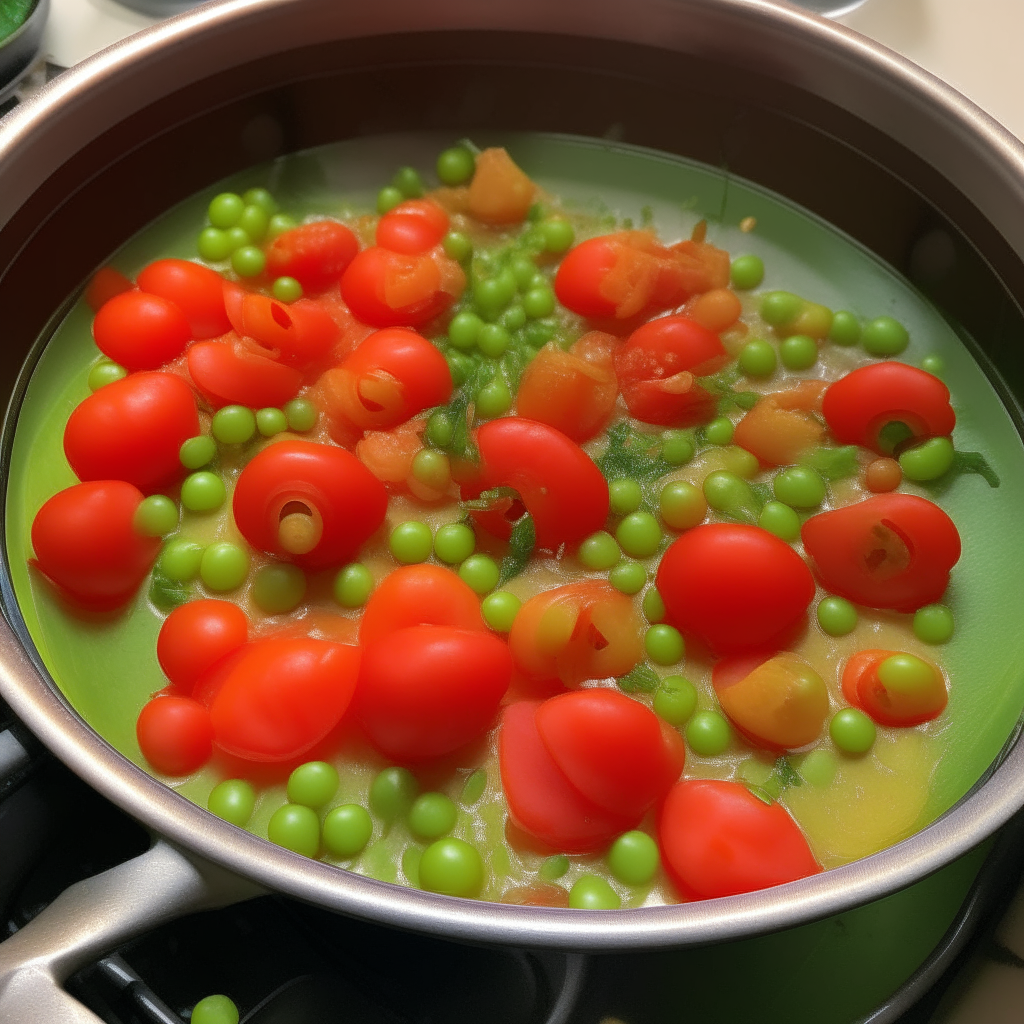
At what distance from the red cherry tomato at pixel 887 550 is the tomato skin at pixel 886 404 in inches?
3.5

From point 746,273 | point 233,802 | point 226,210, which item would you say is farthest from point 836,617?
point 226,210

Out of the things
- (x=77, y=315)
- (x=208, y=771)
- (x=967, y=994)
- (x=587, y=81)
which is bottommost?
(x=967, y=994)

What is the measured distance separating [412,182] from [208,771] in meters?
0.64

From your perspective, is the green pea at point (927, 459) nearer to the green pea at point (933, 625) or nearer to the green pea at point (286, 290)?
the green pea at point (933, 625)

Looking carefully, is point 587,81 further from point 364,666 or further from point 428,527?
point 364,666

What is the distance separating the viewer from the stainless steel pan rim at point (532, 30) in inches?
19.8

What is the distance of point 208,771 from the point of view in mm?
704

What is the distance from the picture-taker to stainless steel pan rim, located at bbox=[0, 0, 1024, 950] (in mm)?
502

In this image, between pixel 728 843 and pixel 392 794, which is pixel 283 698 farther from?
pixel 728 843

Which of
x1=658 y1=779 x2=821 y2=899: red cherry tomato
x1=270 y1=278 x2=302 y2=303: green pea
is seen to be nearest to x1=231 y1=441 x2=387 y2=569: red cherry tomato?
x1=270 y1=278 x2=302 y2=303: green pea

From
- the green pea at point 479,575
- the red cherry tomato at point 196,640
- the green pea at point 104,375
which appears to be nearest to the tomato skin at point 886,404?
the green pea at point 479,575

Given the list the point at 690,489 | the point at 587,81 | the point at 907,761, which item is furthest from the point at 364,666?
the point at 587,81

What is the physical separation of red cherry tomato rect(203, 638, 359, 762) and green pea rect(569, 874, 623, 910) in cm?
21

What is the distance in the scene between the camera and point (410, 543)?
2.59 feet
